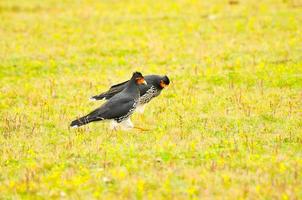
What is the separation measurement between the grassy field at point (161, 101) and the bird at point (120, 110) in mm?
319

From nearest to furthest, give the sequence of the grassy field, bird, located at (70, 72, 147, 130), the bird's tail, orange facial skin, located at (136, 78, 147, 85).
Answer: the grassy field
the bird's tail
bird, located at (70, 72, 147, 130)
orange facial skin, located at (136, 78, 147, 85)

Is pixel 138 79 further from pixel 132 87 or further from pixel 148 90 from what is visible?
pixel 148 90

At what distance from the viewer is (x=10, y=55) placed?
71.9 feet

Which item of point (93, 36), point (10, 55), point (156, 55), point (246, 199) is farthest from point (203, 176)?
point (93, 36)

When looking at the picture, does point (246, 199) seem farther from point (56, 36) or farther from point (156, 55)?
point (56, 36)

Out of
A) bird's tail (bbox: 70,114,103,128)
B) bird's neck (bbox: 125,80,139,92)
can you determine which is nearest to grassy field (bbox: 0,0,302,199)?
bird's tail (bbox: 70,114,103,128)

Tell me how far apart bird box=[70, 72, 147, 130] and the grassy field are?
1.05 ft

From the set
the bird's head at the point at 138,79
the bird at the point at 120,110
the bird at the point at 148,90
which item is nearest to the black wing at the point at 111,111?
the bird at the point at 120,110

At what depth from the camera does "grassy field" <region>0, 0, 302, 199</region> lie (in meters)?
9.88

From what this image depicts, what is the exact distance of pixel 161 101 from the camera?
16219 millimetres

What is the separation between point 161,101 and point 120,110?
3.36m

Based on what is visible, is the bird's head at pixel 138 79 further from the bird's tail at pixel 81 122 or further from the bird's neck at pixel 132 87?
the bird's tail at pixel 81 122

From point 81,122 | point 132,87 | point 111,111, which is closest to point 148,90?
point 132,87

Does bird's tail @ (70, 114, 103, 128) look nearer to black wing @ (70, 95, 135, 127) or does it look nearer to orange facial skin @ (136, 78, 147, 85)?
black wing @ (70, 95, 135, 127)
